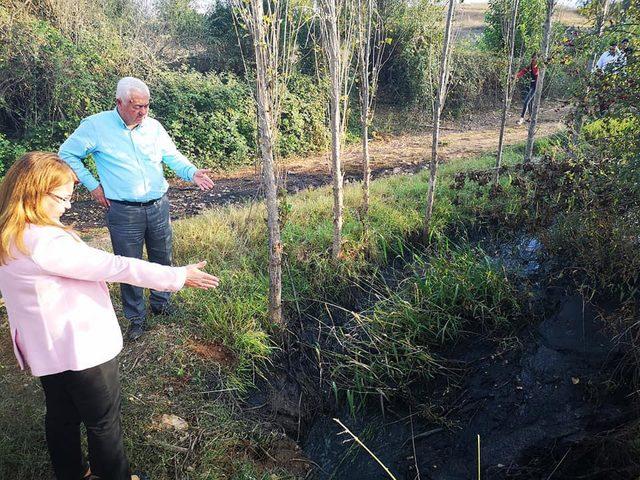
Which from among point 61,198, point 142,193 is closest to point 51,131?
point 142,193

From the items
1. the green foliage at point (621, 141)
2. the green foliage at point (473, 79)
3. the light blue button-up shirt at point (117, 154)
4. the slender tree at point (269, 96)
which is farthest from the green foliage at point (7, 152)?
the green foliage at point (473, 79)

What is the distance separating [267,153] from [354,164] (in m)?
7.08

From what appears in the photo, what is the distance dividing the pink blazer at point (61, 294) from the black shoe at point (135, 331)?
157 cm

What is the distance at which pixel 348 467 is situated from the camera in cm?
294

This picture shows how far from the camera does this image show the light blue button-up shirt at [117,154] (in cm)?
320

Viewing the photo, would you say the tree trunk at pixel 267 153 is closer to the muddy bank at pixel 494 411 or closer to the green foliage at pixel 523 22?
the muddy bank at pixel 494 411

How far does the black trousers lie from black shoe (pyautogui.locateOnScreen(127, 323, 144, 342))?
131cm

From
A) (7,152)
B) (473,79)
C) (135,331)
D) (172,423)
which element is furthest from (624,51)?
(473,79)

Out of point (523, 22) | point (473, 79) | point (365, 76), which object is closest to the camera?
point (365, 76)

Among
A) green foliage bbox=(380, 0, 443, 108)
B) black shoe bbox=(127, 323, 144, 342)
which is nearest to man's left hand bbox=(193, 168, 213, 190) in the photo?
black shoe bbox=(127, 323, 144, 342)

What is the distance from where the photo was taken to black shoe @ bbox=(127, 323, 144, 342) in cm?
355

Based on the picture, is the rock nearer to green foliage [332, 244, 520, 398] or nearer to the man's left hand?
green foliage [332, 244, 520, 398]

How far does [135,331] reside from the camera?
3568 millimetres

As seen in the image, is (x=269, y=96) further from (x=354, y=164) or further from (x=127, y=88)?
(x=354, y=164)
